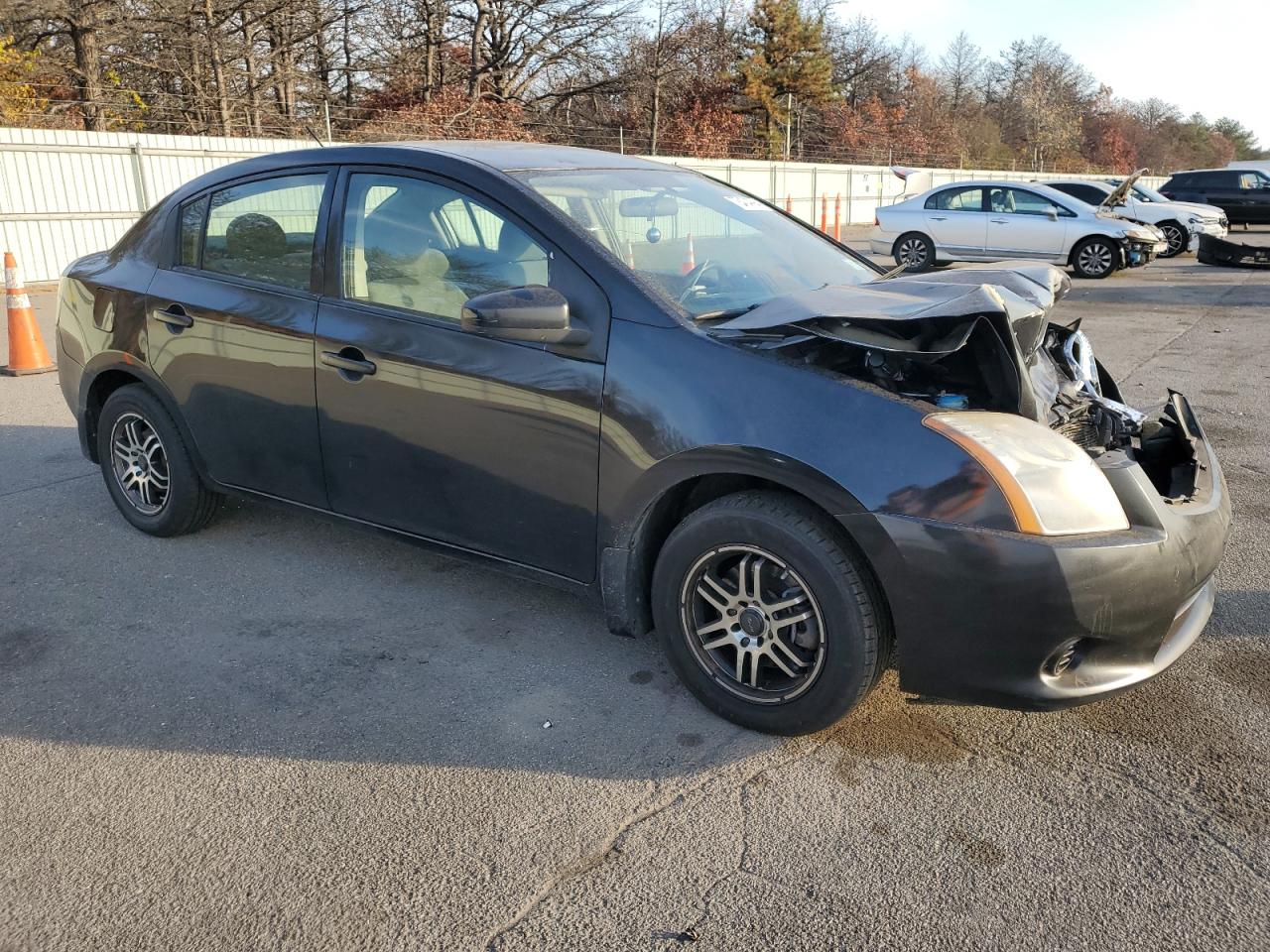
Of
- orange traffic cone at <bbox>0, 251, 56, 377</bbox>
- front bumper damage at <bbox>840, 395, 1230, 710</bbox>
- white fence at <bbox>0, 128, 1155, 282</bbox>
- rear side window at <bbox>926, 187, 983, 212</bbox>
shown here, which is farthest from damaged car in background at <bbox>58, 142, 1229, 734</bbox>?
rear side window at <bbox>926, 187, 983, 212</bbox>

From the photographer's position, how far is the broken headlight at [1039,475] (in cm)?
255

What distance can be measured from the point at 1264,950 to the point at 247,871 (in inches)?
91.9

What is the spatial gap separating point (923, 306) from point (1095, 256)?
596 inches

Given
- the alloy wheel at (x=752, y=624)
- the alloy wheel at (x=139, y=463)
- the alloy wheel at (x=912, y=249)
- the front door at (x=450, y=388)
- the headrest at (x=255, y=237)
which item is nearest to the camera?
the alloy wheel at (x=752, y=624)

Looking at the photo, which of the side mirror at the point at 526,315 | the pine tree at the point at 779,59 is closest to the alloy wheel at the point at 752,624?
the side mirror at the point at 526,315

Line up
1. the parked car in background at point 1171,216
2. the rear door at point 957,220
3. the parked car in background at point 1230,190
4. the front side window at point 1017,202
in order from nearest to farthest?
the front side window at point 1017,202
the rear door at point 957,220
the parked car in background at point 1171,216
the parked car in background at point 1230,190

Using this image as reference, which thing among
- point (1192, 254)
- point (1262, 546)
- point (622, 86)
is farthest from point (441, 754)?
point (622, 86)

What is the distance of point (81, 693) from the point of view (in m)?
3.32

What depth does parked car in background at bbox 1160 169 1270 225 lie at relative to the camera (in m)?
26.2

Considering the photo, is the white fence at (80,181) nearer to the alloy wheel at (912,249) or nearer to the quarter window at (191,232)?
the alloy wheel at (912,249)

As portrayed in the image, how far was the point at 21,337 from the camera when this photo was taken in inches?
326

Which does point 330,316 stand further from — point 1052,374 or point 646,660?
point 1052,374

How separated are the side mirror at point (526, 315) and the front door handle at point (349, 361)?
2.05 feet

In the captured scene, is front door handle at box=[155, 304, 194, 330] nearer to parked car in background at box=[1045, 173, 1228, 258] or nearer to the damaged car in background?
the damaged car in background
